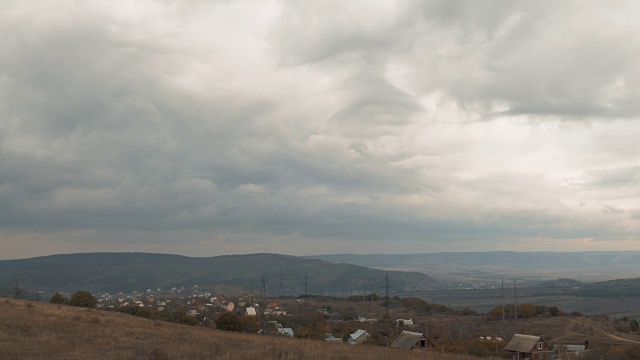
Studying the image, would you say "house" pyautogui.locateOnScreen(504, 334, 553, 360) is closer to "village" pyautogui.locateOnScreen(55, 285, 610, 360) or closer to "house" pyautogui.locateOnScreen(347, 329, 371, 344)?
"village" pyautogui.locateOnScreen(55, 285, 610, 360)

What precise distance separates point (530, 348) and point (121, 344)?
182 feet

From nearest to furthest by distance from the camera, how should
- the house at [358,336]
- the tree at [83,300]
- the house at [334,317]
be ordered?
the tree at [83,300] → the house at [358,336] → the house at [334,317]

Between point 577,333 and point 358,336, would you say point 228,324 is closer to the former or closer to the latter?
point 358,336

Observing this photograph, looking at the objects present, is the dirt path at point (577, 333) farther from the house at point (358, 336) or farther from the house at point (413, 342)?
the house at point (413, 342)

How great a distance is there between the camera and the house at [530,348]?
6921cm

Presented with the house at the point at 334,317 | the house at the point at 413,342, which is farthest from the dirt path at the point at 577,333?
the house at the point at 334,317

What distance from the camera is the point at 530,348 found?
225 ft

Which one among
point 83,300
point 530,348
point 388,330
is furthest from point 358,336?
point 83,300

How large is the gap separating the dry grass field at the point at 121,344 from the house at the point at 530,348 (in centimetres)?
4062

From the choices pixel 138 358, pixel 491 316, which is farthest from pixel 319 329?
pixel 138 358

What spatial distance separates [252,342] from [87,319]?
52.9 ft

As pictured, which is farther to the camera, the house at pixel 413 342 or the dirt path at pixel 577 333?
the dirt path at pixel 577 333

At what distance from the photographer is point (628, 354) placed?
68750 mm

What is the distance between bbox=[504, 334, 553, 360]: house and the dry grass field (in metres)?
40.6
